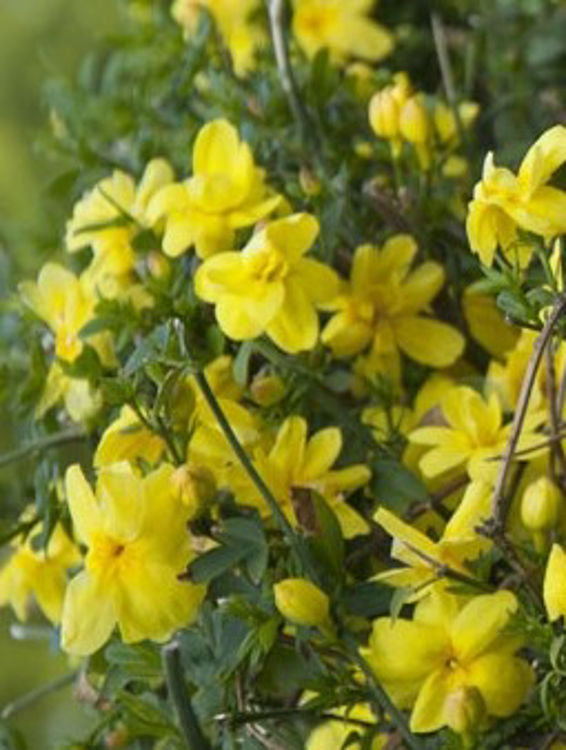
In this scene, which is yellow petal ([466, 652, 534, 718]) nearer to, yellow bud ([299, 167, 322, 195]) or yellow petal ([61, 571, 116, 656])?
yellow petal ([61, 571, 116, 656])

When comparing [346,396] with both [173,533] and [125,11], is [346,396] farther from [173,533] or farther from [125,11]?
[125,11]

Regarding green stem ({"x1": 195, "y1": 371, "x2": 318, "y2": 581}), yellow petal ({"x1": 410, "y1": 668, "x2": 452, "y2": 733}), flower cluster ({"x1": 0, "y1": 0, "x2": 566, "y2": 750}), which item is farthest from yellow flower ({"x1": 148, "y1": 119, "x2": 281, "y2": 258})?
yellow petal ({"x1": 410, "y1": 668, "x2": 452, "y2": 733})

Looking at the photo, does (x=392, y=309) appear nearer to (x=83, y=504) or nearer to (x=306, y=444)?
(x=306, y=444)

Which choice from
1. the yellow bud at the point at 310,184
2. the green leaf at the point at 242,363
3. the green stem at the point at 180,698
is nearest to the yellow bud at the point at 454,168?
the yellow bud at the point at 310,184

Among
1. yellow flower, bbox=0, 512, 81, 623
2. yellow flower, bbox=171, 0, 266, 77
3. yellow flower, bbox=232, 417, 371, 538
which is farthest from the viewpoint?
yellow flower, bbox=171, 0, 266, 77

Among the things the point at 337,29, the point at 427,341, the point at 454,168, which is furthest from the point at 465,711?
the point at 337,29

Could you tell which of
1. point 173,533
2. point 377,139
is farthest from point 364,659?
point 377,139
